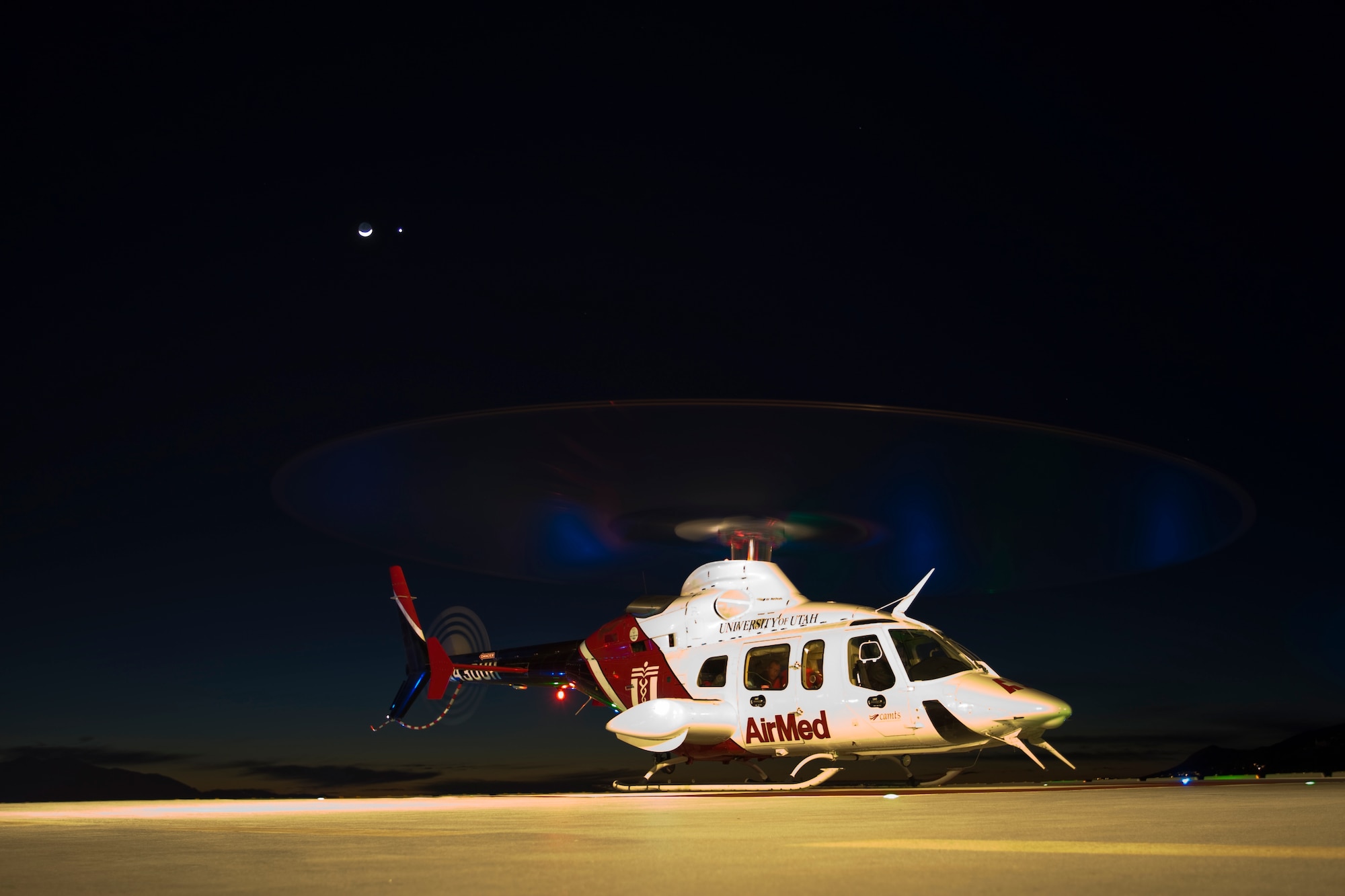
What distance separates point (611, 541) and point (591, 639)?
2.14 meters

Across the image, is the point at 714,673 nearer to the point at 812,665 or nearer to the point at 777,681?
the point at 777,681

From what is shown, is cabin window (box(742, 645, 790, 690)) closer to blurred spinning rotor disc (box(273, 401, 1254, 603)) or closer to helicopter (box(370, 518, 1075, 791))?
helicopter (box(370, 518, 1075, 791))

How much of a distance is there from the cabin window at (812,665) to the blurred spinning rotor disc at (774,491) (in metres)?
1.82

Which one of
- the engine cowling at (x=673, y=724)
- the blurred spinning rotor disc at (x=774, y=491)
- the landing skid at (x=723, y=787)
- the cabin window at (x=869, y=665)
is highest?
the blurred spinning rotor disc at (x=774, y=491)

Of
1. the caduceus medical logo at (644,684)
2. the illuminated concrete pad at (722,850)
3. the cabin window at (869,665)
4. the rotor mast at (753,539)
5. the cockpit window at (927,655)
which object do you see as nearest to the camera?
the illuminated concrete pad at (722,850)

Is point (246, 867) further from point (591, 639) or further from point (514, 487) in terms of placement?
point (591, 639)

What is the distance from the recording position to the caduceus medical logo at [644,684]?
16125 mm

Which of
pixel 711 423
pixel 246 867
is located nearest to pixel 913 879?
pixel 246 867

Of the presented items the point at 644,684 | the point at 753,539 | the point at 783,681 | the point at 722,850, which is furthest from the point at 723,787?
the point at 722,850

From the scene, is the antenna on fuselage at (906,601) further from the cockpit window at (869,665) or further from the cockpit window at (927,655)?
the cockpit window at (869,665)

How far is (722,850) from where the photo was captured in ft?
13.6

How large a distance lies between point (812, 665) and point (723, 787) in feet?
6.45

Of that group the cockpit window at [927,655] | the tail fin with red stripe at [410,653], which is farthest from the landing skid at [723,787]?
the tail fin with red stripe at [410,653]

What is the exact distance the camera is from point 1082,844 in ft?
13.6
